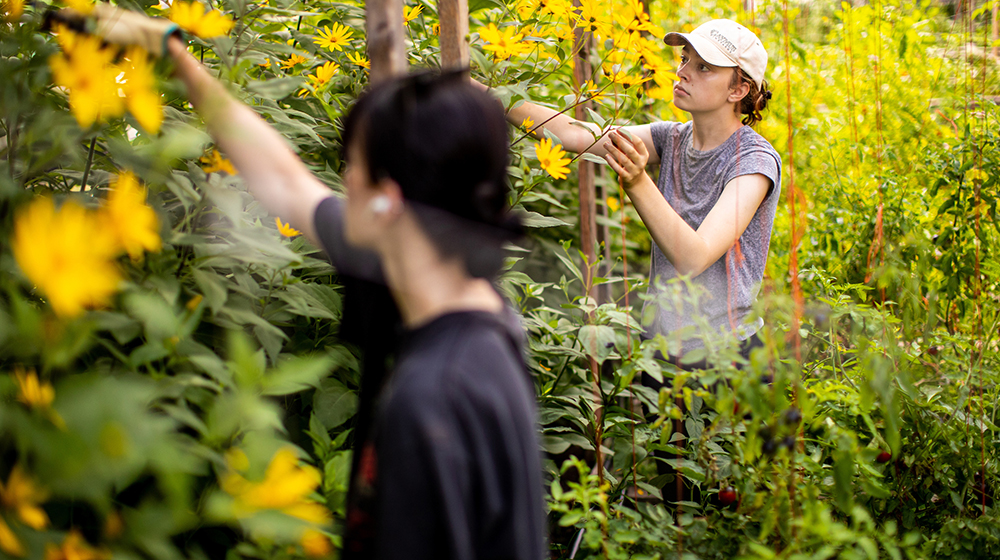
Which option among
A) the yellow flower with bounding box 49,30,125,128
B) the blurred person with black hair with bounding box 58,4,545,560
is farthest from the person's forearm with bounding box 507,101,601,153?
the yellow flower with bounding box 49,30,125,128

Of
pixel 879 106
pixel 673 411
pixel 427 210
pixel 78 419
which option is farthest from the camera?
pixel 879 106

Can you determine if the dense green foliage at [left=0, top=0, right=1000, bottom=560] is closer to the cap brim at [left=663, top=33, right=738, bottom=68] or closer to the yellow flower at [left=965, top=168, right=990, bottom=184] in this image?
the yellow flower at [left=965, top=168, right=990, bottom=184]

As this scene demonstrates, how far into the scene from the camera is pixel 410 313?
719 millimetres

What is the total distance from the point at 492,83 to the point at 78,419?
42.9 inches

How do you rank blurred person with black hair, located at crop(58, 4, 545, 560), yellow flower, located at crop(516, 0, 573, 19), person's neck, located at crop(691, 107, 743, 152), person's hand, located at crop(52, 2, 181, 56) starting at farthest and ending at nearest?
person's neck, located at crop(691, 107, 743, 152) → yellow flower, located at crop(516, 0, 573, 19) → person's hand, located at crop(52, 2, 181, 56) → blurred person with black hair, located at crop(58, 4, 545, 560)

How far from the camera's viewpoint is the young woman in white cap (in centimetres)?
144

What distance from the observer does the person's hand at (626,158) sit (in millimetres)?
1397

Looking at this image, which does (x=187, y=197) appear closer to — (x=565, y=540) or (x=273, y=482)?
(x=273, y=482)

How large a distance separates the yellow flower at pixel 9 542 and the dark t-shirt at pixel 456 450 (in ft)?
0.94

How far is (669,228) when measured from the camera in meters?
1.44

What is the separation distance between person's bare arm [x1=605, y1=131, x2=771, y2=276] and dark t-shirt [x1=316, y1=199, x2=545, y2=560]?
2.71ft

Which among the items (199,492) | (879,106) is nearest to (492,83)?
(199,492)

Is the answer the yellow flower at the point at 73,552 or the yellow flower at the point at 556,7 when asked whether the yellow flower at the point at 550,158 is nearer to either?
the yellow flower at the point at 556,7

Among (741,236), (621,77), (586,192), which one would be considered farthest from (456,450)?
(586,192)
